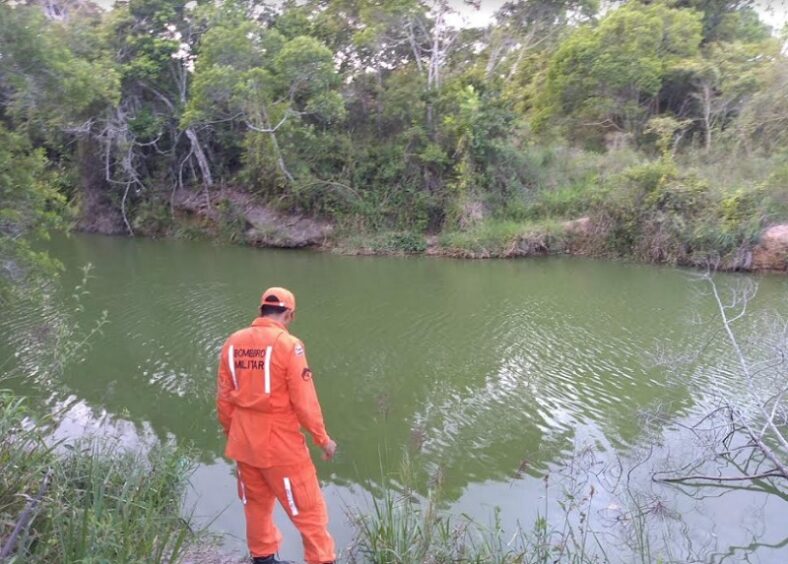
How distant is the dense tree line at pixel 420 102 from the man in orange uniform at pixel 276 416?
541 inches

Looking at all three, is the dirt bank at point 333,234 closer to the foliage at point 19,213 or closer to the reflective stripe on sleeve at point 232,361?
the foliage at point 19,213

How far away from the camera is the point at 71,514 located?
2562mm


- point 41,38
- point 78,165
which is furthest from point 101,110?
point 41,38

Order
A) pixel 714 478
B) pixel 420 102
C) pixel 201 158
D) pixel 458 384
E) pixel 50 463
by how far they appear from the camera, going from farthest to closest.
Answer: pixel 201 158 → pixel 420 102 → pixel 458 384 → pixel 714 478 → pixel 50 463

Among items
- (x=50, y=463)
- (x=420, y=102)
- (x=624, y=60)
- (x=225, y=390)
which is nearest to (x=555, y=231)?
(x=420, y=102)

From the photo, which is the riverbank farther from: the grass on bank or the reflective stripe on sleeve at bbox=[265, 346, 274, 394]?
the grass on bank

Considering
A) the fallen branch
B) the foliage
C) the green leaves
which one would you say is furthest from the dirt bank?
the foliage

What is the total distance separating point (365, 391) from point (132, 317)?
478 centimetres

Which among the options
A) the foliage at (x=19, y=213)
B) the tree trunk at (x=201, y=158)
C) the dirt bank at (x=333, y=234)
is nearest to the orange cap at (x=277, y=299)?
the foliage at (x=19, y=213)

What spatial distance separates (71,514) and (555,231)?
14.9 metres

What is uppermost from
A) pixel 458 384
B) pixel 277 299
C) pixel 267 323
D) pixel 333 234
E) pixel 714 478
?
pixel 277 299

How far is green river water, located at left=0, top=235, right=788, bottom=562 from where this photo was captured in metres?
4.56

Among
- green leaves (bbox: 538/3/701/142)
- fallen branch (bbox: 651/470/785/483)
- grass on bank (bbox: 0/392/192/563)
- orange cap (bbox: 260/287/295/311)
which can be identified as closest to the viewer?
grass on bank (bbox: 0/392/192/563)

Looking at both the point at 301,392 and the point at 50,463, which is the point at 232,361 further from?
the point at 50,463
